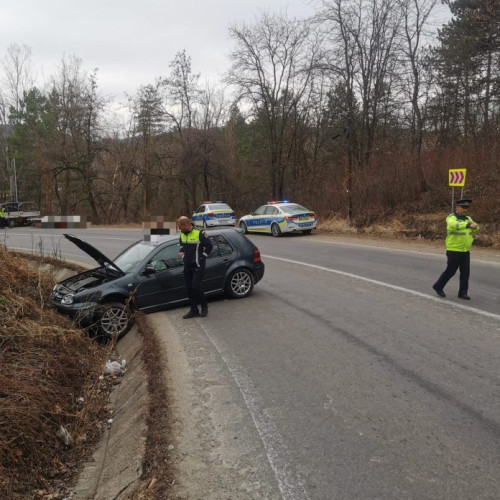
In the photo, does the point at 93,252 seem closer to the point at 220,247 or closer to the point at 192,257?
the point at 192,257

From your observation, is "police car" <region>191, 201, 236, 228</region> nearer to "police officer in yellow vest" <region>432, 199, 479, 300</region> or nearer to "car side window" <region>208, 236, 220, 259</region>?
"car side window" <region>208, 236, 220, 259</region>

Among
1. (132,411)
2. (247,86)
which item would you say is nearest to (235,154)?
(247,86)

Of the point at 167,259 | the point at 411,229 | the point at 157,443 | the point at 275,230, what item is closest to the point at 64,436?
the point at 157,443

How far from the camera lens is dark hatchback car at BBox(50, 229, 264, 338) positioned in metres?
7.04

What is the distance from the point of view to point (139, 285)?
741cm

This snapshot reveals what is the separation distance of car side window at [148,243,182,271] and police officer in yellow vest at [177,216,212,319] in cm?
64

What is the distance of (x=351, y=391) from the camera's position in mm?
4215

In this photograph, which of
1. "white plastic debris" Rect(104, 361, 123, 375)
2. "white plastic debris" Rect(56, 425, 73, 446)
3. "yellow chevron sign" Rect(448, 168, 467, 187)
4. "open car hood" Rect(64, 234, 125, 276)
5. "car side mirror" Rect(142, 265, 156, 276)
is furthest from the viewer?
"yellow chevron sign" Rect(448, 168, 467, 187)

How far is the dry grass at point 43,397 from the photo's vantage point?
11.4ft

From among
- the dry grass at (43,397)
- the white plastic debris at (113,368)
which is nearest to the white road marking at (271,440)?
the dry grass at (43,397)

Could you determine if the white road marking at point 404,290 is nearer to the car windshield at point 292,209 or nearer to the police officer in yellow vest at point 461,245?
the police officer in yellow vest at point 461,245

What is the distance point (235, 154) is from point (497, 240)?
1155 inches

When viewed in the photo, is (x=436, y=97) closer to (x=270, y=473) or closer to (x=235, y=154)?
(x=235, y=154)

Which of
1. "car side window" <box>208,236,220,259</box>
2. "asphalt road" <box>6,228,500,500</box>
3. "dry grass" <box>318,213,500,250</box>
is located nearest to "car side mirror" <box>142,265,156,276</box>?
"asphalt road" <box>6,228,500,500</box>
